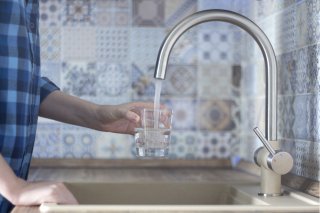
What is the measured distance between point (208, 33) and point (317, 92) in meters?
0.73

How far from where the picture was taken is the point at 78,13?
75.0 inches

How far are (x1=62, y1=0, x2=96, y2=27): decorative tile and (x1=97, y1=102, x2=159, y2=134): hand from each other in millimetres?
483

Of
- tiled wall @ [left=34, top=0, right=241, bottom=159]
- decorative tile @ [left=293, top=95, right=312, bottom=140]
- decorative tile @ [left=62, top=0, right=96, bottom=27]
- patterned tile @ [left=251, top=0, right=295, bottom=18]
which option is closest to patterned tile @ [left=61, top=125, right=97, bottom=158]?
tiled wall @ [left=34, top=0, right=241, bottom=159]

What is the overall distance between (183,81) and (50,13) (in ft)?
1.46

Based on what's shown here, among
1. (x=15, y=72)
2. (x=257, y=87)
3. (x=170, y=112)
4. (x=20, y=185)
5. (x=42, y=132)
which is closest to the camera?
(x=20, y=185)

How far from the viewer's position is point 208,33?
6.31 feet

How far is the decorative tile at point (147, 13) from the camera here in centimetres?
191

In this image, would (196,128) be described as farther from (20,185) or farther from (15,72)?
(20,185)

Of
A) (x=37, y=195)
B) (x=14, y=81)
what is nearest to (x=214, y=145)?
(x=14, y=81)

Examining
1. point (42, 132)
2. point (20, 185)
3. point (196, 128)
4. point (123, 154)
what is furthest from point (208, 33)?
point (20, 185)

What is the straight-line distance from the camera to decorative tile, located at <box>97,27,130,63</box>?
1.90 metres

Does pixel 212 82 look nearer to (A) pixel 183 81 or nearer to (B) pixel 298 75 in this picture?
(A) pixel 183 81

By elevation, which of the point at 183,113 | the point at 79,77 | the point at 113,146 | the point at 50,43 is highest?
the point at 50,43

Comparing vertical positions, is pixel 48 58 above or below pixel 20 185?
above
